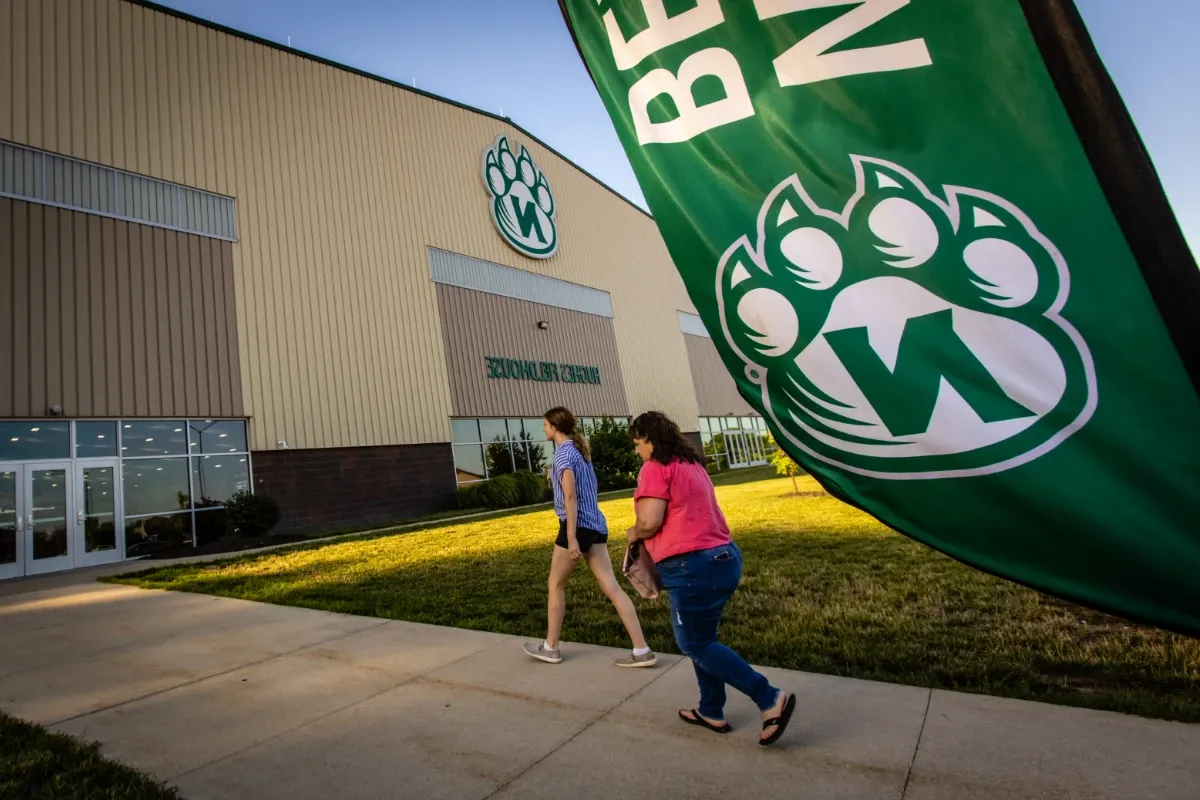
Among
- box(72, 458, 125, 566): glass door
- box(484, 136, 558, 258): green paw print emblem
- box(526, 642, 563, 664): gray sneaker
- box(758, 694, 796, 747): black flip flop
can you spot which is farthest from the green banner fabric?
box(484, 136, 558, 258): green paw print emblem

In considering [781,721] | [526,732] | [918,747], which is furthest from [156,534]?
[918,747]

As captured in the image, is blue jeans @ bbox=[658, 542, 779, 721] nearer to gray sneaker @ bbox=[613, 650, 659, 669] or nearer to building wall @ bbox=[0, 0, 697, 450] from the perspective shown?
gray sneaker @ bbox=[613, 650, 659, 669]

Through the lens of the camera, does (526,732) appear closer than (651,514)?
No

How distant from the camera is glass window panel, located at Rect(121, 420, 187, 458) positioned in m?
16.2

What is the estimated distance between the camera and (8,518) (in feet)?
46.7

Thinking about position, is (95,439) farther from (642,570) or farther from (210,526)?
(642,570)

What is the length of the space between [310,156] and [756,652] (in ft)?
72.3

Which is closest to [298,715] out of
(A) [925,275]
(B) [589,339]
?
(A) [925,275]

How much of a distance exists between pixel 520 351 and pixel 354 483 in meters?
9.57

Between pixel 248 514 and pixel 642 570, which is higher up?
pixel 248 514

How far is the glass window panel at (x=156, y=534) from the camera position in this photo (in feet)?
52.3

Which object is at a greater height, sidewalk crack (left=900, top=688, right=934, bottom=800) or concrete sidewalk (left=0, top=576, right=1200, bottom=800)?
concrete sidewalk (left=0, top=576, right=1200, bottom=800)

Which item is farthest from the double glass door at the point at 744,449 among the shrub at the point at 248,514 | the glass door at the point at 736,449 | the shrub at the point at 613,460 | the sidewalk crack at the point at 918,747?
the sidewalk crack at the point at 918,747

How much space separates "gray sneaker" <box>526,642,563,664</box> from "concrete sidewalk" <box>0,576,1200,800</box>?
0.30ft
